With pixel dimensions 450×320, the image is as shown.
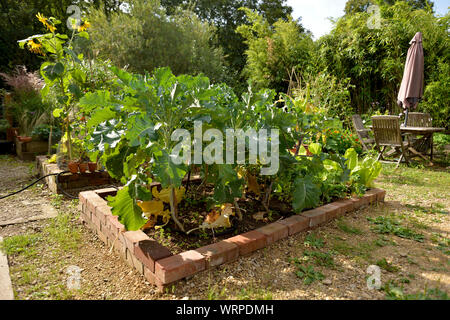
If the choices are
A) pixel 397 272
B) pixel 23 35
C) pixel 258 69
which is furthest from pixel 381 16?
pixel 23 35

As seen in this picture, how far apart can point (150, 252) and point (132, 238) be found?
223mm

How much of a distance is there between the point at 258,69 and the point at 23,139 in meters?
6.84

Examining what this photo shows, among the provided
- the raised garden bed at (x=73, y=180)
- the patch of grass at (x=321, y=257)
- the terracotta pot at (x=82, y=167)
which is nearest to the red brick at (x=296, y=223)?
the patch of grass at (x=321, y=257)

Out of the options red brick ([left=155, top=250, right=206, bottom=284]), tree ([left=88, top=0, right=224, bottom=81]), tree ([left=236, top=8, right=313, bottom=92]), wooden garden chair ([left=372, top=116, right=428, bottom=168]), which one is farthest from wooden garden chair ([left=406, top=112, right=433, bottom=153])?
tree ([left=88, top=0, right=224, bottom=81])

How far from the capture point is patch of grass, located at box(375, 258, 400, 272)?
5.93 feet

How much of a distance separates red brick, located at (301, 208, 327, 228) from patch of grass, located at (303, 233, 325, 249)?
16 centimetres

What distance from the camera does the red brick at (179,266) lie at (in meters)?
1.56

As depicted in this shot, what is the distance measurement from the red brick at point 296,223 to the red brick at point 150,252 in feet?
3.05

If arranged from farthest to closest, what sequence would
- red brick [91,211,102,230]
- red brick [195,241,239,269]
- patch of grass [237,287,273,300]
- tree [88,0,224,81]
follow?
tree [88,0,224,81], red brick [91,211,102,230], red brick [195,241,239,269], patch of grass [237,287,273,300]

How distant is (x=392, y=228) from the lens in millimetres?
2420

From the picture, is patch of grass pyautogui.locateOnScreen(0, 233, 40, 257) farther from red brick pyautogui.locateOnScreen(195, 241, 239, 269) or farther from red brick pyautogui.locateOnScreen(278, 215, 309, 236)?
red brick pyautogui.locateOnScreen(278, 215, 309, 236)

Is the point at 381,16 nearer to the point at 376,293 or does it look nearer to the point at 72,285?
the point at 376,293

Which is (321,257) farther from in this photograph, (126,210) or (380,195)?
(380,195)

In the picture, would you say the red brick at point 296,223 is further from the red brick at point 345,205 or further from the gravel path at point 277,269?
the red brick at point 345,205
